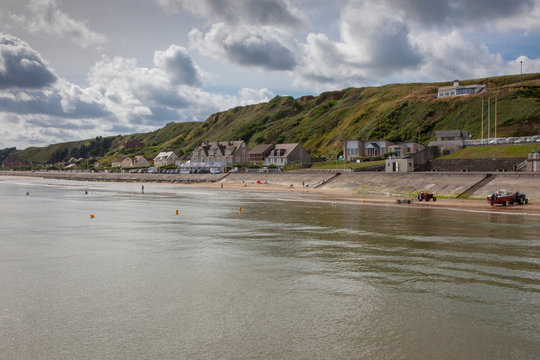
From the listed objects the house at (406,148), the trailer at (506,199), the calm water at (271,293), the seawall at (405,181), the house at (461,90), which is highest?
the house at (461,90)

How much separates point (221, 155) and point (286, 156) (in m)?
35.2

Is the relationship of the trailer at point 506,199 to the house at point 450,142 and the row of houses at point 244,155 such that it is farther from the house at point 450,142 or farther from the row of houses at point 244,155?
the row of houses at point 244,155

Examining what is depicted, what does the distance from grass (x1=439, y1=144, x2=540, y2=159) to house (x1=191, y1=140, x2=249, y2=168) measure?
86.2 m

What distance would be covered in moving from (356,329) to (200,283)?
7837 millimetres

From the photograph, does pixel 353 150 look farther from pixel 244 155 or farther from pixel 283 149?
pixel 244 155

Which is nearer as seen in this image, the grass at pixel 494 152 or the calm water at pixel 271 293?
the calm water at pixel 271 293

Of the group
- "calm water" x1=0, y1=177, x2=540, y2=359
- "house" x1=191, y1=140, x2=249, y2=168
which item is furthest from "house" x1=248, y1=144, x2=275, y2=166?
"calm water" x1=0, y1=177, x2=540, y2=359

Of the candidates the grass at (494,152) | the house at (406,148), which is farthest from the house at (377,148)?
the grass at (494,152)

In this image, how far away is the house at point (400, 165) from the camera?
75.6m

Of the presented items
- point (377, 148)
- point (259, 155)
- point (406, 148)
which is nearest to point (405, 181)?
point (406, 148)

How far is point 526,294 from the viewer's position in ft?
50.0

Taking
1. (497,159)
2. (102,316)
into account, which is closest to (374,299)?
(102,316)

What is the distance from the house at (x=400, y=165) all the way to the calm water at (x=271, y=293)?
45459 mm

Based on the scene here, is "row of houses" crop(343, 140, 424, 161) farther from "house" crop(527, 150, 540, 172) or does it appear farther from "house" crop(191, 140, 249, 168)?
"house" crop(527, 150, 540, 172)
